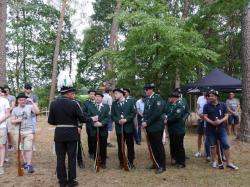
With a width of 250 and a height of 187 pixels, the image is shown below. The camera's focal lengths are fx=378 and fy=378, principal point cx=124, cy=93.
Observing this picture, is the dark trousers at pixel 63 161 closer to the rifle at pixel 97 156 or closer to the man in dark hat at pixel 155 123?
the rifle at pixel 97 156

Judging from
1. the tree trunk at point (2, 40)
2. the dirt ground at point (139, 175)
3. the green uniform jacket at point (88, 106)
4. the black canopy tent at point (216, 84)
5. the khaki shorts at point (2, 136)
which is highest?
the tree trunk at point (2, 40)

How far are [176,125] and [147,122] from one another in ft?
2.92

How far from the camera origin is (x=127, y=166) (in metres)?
8.10

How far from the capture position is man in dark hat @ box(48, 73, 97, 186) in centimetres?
675

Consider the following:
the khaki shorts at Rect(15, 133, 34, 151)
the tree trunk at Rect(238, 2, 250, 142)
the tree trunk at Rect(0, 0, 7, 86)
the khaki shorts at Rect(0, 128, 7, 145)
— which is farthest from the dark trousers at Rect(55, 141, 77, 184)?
the tree trunk at Rect(238, 2, 250, 142)

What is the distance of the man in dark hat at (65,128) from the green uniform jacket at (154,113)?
1.62 meters

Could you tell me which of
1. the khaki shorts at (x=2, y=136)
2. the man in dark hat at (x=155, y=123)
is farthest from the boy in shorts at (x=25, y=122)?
the man in dark hat at (x=155, y=123)

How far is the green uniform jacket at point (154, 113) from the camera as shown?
309 inches

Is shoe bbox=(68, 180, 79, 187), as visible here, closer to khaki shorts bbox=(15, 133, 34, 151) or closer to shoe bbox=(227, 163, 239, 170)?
khaki shorts bbox=(15, 133, 34, 151)

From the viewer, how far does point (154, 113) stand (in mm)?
7832

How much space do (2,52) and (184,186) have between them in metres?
7.14

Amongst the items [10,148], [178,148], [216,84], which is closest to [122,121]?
[178,148]

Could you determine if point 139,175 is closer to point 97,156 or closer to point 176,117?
point 97,156

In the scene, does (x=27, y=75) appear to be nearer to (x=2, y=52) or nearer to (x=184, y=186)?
(x=2, y=52)
